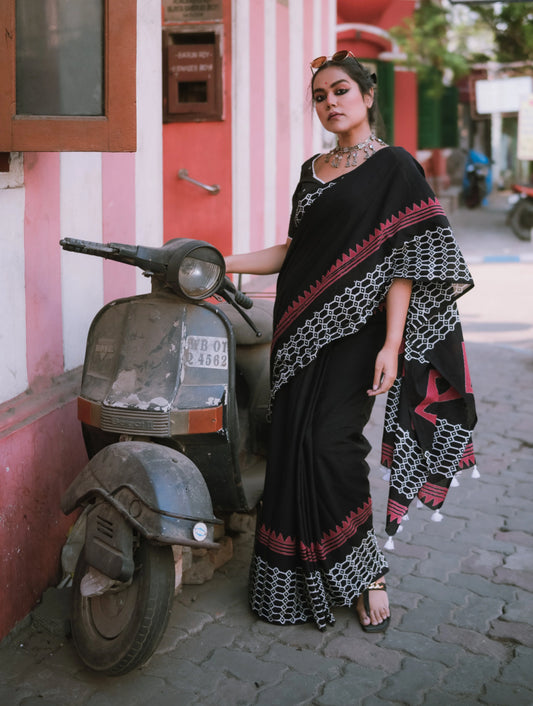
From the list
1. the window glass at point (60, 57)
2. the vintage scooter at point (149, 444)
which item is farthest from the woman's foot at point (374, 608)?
the window glass at point (60, 57)

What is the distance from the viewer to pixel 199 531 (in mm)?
2680

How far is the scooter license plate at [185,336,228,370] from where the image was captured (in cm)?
291

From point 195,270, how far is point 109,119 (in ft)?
1.78

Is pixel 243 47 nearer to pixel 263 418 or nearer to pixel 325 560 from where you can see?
pixel 263 418

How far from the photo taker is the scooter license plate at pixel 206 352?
9.55ft

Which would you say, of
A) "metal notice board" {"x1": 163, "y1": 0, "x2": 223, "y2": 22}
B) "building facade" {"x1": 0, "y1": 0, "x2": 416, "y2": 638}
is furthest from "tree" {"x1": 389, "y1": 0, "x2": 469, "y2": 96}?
"metal notice board" {"x1": 163, "y1": 0, "x2": 223, "y2": 22}

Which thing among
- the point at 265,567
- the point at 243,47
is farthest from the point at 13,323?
the point at 243,47

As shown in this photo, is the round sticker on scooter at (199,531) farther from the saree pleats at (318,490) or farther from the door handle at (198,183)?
the door handle at (198,183)

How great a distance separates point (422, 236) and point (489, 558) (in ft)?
4.82

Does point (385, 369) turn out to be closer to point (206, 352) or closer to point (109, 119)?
point (206, 352)

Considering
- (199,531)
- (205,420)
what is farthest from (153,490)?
(205,420)

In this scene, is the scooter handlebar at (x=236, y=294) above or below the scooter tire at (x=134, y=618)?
above

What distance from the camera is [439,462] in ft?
10.5

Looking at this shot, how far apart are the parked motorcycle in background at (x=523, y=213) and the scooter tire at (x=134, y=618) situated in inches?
600
